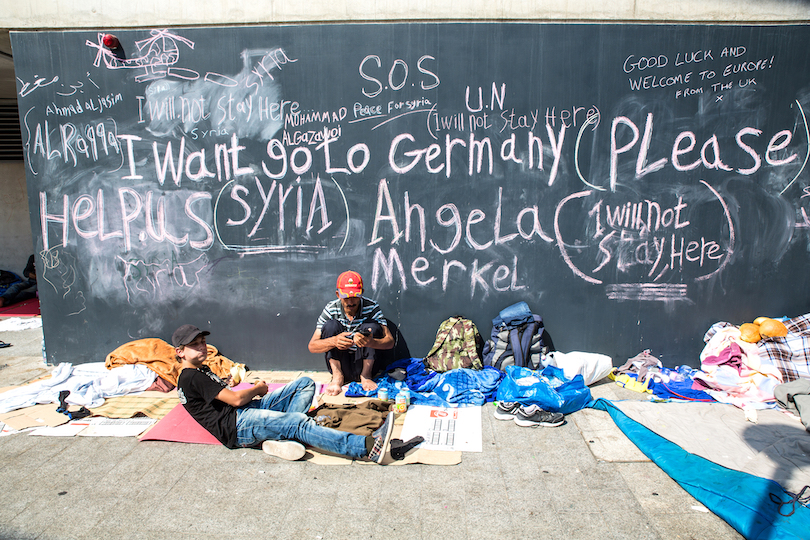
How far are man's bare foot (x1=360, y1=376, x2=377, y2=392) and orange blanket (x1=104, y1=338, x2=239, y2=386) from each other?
1.61 meters

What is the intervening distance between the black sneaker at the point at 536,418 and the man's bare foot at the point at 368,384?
4.84 ft

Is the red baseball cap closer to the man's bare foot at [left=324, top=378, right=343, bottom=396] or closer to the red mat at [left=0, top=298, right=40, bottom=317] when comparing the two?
the man's bare foot at [left=324, top=378, right=343, bottom=396]

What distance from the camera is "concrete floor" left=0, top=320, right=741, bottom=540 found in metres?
2.93

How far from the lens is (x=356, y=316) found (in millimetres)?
4961

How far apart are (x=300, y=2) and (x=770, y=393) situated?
613cm

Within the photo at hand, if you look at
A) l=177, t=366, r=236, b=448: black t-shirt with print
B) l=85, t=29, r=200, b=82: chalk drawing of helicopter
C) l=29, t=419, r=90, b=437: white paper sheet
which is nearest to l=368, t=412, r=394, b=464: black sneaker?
l=177, t=366, r=236, b=448: black t-shirt with print

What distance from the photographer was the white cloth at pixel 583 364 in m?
4.91

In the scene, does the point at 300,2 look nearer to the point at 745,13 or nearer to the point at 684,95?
the point at 684,95

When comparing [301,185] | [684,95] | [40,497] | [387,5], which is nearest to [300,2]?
[387,5]

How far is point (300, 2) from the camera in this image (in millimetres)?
4953

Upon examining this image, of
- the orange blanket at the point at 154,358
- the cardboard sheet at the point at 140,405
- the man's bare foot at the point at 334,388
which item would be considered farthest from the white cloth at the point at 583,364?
the cardboard sheet at the point at 140,405

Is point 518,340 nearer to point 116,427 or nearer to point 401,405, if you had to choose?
point 401,405

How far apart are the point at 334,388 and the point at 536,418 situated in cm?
200

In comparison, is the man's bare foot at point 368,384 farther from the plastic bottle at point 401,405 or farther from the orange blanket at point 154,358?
the orange blanket at point 154,358
